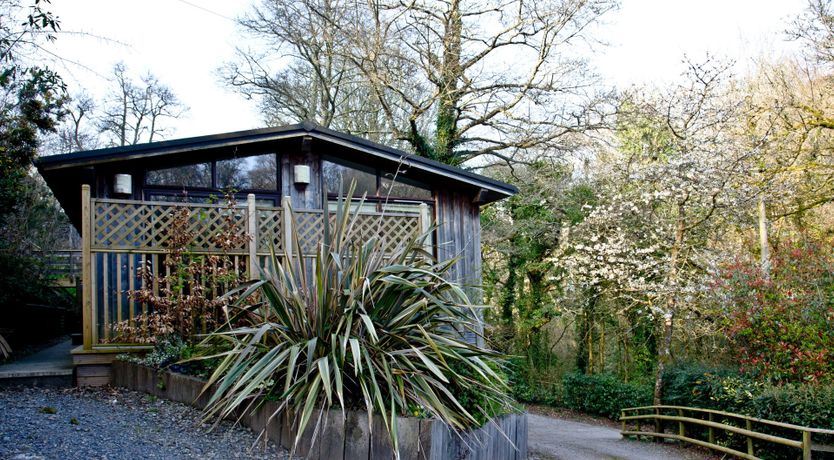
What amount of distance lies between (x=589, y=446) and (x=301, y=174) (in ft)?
19.9

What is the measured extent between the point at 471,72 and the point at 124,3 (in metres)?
9.19

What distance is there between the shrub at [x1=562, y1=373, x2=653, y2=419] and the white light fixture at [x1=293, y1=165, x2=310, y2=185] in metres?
9.02

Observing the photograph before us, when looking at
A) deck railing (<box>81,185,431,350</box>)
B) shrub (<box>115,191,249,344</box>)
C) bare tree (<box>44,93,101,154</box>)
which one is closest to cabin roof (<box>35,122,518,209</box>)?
deck railing (<box>81,185,431,350</box>)

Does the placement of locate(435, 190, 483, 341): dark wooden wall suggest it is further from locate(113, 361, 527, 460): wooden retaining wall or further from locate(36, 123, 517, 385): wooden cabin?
locate(113, 361, 527, 460): wooden retaining wall

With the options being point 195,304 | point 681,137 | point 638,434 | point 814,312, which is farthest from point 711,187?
point 195,304

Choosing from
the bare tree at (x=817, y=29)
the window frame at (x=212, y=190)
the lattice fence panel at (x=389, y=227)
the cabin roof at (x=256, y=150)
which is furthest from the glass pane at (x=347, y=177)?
the bare tree at (x=817, y=29)

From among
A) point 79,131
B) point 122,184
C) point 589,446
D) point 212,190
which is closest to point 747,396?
point 589,446

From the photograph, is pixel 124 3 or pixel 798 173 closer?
pixel 124 3

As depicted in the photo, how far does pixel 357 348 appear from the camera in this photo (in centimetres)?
486

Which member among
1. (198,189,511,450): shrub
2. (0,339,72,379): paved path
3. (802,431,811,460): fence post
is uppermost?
(198,189,511,450): shrub

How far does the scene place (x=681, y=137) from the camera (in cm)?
1375

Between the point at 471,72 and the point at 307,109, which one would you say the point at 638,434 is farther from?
the point at 307,109

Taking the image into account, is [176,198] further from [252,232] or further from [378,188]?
[378,188]

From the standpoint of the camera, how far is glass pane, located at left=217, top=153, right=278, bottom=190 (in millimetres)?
9547
